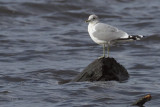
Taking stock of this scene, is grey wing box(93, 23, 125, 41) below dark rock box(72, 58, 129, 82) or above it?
above

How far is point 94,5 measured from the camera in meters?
16.4

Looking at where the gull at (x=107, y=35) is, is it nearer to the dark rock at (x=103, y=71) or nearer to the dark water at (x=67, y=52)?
the dark rock at (x=103, y=71)

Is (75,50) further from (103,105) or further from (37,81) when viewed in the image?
(103,105)

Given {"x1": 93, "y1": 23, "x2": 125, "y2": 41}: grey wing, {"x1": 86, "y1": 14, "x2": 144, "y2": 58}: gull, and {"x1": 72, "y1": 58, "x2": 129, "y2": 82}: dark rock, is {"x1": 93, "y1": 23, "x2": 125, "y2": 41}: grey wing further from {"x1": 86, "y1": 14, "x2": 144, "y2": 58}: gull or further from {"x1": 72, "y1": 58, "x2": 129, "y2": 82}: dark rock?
{"x1": 72, "y1": 58, "x2": 129, "y2": 82}: dark rock

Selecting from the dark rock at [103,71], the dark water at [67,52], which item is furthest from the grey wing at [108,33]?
the dark water at [67,52]

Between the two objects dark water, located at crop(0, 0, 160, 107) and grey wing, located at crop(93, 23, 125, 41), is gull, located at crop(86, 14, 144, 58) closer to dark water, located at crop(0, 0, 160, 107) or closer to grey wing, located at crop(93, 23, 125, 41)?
grey wing, located at crop(93, 23, 125, 41)

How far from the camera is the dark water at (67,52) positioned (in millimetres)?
7379

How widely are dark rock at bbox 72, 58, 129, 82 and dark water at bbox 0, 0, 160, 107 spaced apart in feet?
0.34

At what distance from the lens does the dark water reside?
738cm

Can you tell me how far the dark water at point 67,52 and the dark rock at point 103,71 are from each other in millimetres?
105

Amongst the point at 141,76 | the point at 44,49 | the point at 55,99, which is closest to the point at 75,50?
the point at 44,49

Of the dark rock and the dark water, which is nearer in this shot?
the dark water

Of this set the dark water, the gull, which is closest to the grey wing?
the gull

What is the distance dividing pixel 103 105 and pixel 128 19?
806 cm
